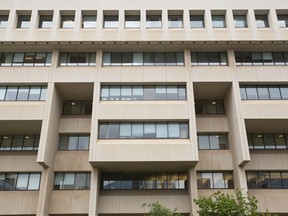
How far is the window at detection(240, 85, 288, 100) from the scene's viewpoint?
2648 cm

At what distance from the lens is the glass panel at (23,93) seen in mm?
26178

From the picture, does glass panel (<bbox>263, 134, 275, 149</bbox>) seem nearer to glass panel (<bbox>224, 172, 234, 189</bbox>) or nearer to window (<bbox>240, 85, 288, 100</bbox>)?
window (<bbox>240, 85, 288, 100</bbox>)

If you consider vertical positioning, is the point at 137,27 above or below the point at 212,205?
above

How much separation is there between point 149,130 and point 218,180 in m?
8.28

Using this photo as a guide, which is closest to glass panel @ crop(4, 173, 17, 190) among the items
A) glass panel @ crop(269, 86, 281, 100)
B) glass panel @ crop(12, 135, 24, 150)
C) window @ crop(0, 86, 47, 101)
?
glass panel @ crop(12, 135, 24, 150)

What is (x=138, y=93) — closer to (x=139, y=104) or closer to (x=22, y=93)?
(x=139, y=104)

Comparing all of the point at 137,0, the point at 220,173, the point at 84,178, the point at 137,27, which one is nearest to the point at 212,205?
the point at 220,173

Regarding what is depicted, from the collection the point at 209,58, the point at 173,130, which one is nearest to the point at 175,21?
the point at 209,58

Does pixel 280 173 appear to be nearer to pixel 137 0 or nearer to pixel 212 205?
pixel 212 205

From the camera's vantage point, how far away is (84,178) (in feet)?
84.8

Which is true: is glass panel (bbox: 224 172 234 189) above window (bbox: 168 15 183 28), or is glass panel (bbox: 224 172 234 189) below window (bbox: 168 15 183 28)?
below

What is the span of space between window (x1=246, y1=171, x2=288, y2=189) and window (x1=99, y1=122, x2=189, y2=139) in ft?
25.6

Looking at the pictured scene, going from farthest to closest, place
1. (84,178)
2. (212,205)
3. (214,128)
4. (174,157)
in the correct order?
(214,128)
(84,178)
(174,157)
(212,205)

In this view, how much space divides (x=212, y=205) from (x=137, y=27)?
18.6 m
